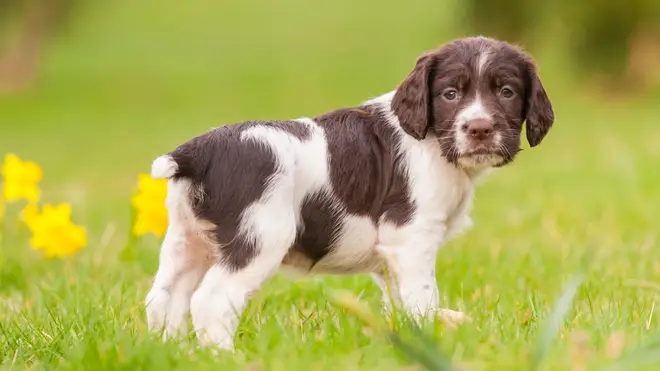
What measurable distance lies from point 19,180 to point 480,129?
319cm

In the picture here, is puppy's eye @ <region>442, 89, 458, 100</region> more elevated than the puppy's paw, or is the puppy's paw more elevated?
puppy's eye @ <region>442, 89, 458, 100</region>

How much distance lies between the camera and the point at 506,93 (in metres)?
4.22

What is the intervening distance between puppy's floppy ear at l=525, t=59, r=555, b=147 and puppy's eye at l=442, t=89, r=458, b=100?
0.35 m

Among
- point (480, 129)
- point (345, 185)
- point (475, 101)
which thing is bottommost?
point (345, 185)

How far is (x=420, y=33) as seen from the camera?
3050 centimetres

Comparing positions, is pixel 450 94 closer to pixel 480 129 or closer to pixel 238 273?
pixel 480 129

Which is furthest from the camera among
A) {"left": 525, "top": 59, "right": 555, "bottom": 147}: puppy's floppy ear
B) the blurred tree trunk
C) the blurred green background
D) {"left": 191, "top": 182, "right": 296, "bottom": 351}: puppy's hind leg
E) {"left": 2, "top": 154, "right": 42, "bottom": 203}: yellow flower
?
the blurred tree trunk

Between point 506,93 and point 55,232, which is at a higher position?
point 506,93

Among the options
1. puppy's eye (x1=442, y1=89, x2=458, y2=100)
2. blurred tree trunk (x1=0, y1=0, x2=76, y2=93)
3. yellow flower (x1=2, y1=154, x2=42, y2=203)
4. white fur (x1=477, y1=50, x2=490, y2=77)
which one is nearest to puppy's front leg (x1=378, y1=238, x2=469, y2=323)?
puppy's eye (x1=442, y1=89, x2=458, y2=100)

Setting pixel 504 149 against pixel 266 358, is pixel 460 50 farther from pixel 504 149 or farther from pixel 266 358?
pixel 266 358

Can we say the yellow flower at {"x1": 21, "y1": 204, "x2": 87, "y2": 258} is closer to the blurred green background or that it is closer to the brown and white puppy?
the brown and white puppy

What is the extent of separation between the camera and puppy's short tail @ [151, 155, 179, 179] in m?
3.87

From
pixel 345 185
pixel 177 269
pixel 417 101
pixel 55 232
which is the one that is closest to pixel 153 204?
pixel 55 232

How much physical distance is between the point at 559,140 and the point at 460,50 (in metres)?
13.8
